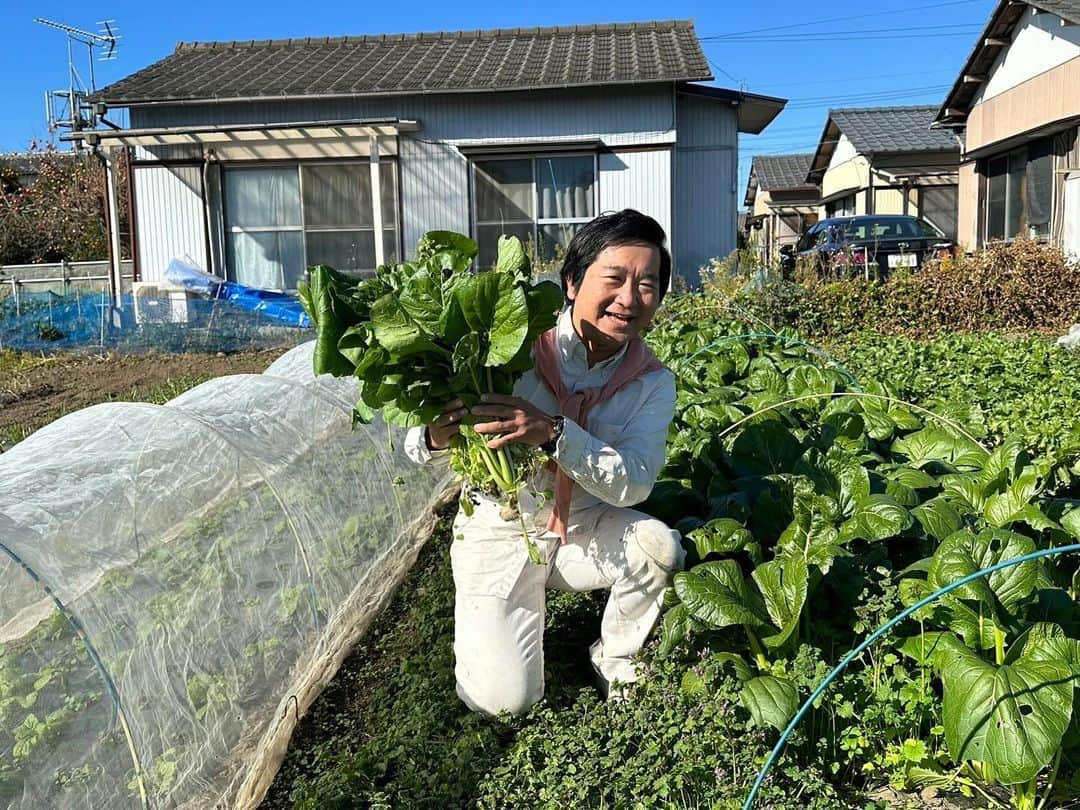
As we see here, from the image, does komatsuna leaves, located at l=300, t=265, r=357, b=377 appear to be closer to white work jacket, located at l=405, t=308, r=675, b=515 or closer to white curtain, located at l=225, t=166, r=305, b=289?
white work jacket, located at l=405, t=308, r=675, b=515

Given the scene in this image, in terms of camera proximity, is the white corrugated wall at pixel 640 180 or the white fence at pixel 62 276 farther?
the white fence at pixel 62 276

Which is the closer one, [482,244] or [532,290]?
[532,290]

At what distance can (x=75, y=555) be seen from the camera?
2.56m

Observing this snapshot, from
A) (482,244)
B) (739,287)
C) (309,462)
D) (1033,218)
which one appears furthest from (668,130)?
(309,462)

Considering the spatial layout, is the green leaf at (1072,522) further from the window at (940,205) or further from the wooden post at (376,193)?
the window at (940,205)

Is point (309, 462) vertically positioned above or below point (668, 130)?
below

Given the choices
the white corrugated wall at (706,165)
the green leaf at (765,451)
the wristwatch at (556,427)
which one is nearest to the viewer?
the wristwatch at (556,427)

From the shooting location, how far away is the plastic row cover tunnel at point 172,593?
233 cm

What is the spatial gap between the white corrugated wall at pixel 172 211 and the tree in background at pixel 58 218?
634 centimetres

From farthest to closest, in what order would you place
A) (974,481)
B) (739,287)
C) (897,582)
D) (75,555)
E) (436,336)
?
(739,287) < (974,481) < (897,582) < (436,336) < (75,555)

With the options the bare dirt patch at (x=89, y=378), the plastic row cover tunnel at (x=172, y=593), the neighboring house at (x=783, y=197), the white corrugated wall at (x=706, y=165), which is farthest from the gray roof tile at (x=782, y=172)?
the plastic row cover tunnel at (x=172, y=593)

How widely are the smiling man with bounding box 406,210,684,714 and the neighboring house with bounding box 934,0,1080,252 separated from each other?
11.9 meters

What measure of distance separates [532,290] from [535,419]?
1.32ft

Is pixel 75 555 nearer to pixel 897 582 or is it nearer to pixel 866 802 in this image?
pixel 866 802
